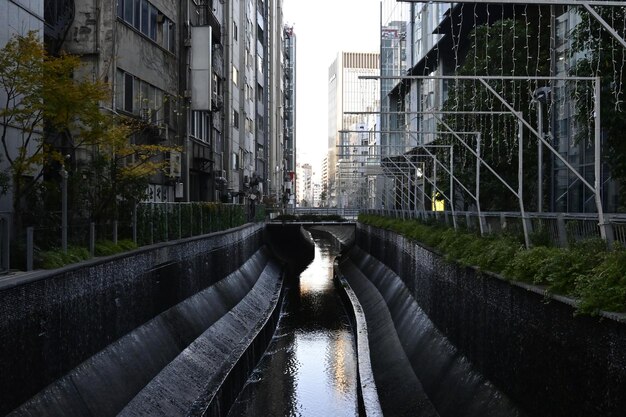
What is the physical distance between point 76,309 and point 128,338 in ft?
11.5

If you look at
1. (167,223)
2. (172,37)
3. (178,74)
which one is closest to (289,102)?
(178,74)

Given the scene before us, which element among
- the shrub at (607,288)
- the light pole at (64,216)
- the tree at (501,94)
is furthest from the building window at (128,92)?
the shrub at (607,288)

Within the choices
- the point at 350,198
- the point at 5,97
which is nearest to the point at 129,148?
the point at 5,97

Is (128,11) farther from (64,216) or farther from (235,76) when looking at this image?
(235,76)

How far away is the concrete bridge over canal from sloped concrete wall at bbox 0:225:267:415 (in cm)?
4

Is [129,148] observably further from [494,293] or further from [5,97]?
[494,293]

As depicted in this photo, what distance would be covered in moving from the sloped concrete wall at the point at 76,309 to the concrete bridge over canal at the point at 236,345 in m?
0.04

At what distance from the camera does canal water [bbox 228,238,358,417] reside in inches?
822

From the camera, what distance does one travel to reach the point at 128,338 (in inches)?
690

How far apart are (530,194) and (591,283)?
27720 mm

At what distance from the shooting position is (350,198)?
128 m

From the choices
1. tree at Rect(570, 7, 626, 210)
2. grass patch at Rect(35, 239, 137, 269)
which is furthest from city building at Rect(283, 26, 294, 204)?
grass patch at Rect(35, 239, 137, 269)

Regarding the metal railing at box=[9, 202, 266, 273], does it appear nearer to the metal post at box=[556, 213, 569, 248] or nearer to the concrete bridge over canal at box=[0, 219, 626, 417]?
the concrete bridge over canal at box=[0, 219, 626, 417]

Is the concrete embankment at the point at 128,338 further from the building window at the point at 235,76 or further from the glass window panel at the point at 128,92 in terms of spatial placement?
the building window at the point at 235,76
